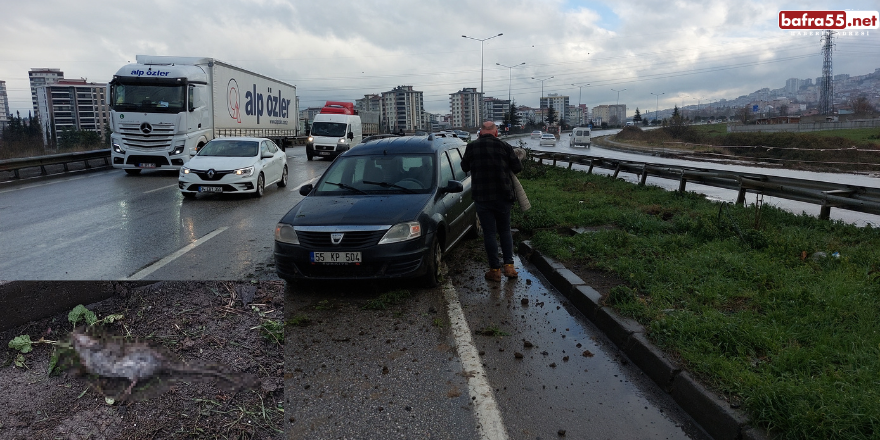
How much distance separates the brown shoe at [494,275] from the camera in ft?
22.2

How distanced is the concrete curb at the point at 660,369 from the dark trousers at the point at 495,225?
767 millimetres

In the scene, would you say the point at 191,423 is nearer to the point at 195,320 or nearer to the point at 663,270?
the point at 195,320

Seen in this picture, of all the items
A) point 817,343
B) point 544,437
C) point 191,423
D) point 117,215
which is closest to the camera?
point 191,423

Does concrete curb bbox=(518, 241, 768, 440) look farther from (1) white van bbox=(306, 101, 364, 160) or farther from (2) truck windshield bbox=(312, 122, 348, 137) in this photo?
(2) truck windshield bbox=(312, 122, 348, 137)

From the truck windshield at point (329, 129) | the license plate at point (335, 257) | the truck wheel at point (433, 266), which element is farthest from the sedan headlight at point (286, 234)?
the truck windshield at point (329, 129)

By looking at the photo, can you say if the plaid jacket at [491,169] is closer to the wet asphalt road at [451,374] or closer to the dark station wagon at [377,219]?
the dark station wagon at [377,219]

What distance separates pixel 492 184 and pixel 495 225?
0.53 m

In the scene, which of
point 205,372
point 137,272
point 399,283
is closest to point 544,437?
point 205,372

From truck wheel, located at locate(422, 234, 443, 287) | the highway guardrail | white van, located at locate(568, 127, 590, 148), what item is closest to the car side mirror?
truck wheel, located at locate(422, 234, 443, 287)

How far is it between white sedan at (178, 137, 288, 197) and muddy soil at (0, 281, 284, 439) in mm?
12298

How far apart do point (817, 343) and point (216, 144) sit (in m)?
15.0

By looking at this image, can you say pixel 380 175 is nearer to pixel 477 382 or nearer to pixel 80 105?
pixel 477 382

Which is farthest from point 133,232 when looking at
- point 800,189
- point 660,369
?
point 800,189

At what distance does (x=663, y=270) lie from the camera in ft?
20.5
